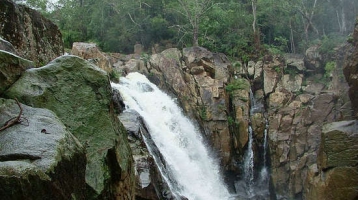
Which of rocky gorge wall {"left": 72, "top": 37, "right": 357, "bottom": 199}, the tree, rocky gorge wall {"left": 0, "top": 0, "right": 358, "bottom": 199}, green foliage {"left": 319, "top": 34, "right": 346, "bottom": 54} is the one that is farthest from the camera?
the tree

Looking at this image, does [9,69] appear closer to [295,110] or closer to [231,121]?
[231,121]

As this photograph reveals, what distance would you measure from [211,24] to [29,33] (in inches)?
791

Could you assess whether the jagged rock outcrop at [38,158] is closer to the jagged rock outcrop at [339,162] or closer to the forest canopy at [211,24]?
the jagged rock outcrop at [339,162]

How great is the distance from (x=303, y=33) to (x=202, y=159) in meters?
16.6

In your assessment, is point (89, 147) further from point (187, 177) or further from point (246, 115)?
point (246, 115)

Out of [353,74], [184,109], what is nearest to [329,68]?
[353,74]

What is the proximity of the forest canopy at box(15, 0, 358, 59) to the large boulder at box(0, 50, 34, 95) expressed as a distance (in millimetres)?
21207

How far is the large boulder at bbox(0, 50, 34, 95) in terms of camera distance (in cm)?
570

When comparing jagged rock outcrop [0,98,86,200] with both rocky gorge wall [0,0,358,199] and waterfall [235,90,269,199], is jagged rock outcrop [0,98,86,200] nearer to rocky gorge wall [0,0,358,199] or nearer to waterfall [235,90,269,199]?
rocky gorge wall [0,0,358,199]

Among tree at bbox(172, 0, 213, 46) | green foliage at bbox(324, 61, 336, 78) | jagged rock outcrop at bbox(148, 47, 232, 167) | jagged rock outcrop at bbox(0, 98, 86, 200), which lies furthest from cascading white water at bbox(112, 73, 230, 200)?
green foliage at bbox(324, 61, 336, 78)

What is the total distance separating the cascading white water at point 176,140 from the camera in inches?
578

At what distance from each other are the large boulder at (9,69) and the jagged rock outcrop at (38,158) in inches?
28.9

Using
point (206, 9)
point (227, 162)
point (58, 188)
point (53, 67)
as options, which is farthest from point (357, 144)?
point (206, 9)

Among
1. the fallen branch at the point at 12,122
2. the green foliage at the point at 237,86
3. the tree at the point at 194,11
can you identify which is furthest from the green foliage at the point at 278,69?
the fallen branch at the point at 12,122
